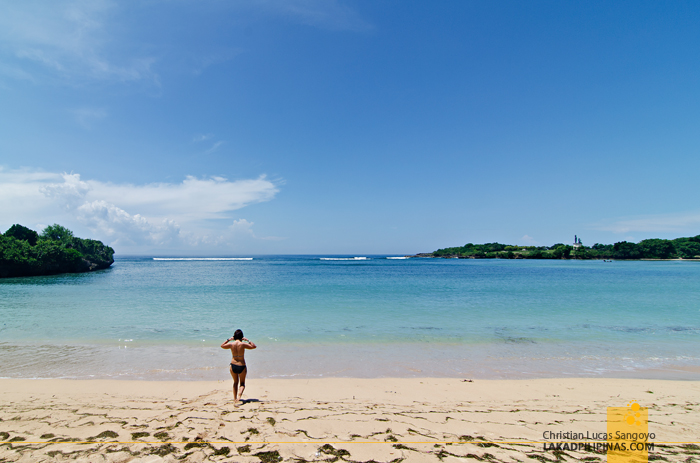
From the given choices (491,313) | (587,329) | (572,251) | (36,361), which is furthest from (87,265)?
(572,251)

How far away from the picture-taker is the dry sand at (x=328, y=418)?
446cm

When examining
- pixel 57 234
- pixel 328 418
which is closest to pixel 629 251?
pixel 328 418

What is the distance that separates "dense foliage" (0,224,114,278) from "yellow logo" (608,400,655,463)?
6564 cm

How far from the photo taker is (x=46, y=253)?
49.2 meters

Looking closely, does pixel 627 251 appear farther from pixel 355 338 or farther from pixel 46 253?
pixel 46 253

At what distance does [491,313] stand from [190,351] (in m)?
16.0

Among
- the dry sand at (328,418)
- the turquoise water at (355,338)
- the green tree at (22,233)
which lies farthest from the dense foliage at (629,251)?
the green tree at (22,233)

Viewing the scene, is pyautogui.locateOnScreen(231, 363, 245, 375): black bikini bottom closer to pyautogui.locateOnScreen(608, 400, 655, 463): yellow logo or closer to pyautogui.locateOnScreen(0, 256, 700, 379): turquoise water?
pyautogui.locateOnScreen(0, 256, 700, 379): turquoise water

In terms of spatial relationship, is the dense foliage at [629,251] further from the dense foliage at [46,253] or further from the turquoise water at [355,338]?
the dense foliage at [46,253]

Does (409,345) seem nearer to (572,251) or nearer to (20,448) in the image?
(20,448)

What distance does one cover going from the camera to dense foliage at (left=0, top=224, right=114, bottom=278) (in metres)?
43.9

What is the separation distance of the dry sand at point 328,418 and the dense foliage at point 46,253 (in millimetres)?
54854

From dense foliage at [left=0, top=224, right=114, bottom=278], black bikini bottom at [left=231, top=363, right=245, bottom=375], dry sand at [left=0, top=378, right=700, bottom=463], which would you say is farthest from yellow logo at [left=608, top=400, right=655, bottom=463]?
dense foliage at [left=0, top=224, right=114, bottom=278]

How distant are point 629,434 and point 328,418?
5.31 m
